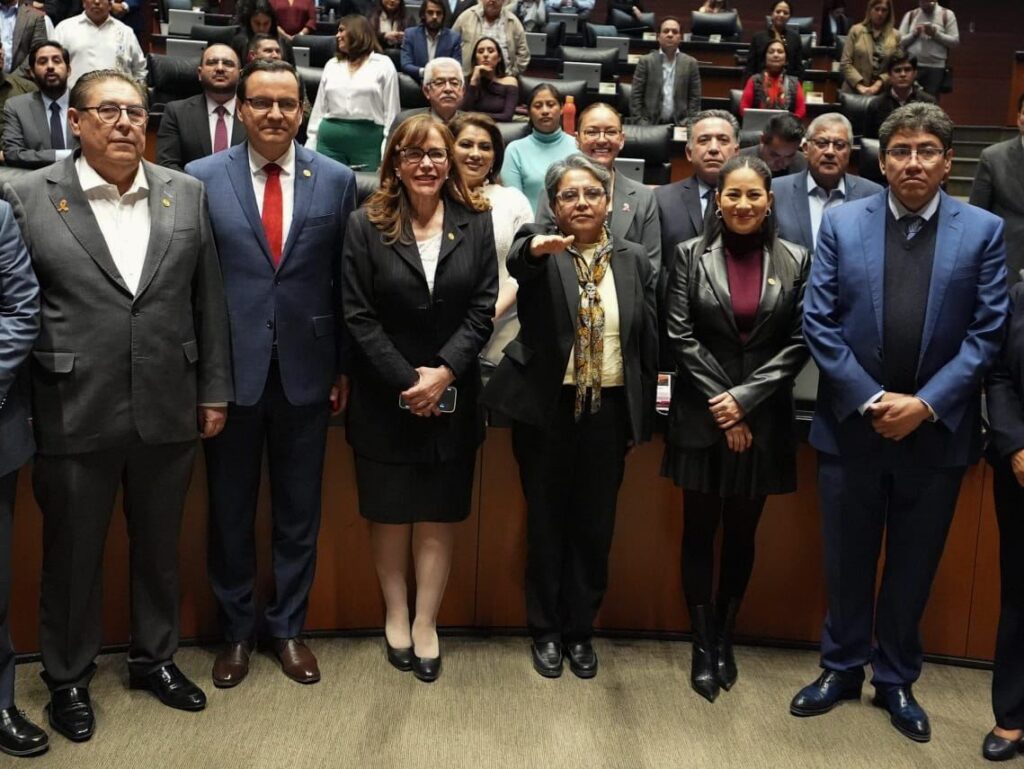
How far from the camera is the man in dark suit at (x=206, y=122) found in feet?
13.4

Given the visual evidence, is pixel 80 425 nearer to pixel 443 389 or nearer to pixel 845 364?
pixel 443 389

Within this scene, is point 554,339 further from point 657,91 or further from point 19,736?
point 657,91

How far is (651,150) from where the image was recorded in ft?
20.3

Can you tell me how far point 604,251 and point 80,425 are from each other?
50.5 inches

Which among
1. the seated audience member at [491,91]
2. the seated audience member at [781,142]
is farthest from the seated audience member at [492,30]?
the seated audience member at [781,142]

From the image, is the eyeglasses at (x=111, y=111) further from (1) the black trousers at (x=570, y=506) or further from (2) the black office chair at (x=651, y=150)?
(2) the black office chair at (x=651, y=150)

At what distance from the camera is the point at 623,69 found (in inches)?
350

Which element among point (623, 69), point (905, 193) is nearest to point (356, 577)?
point (905, 193)

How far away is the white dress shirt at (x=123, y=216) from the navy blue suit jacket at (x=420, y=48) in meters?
4.90

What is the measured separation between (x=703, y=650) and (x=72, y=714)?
5.13 ft

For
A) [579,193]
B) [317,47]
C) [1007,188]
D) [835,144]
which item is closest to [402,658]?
[579,193]

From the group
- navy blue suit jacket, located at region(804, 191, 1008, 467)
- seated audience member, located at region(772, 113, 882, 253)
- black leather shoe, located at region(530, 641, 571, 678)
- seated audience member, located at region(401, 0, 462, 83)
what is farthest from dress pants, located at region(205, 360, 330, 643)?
seated audience member, located at region(401, 0, 462, 83)

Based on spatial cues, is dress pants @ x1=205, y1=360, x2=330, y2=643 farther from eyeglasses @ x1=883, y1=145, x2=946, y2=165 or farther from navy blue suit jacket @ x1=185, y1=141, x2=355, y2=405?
eyeglasses @ x1=883, y1=145, x2=946, y2=165

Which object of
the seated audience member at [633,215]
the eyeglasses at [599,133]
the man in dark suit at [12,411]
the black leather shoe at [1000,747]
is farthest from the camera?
the eyeglasses at [599,133]
